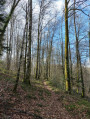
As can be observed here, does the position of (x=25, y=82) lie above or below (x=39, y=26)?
below

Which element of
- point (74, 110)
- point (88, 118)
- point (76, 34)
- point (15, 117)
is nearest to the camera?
point (15, 117)

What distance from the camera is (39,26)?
16.2 meters

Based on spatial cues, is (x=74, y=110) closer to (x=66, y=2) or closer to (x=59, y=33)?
(x=66, y=2)

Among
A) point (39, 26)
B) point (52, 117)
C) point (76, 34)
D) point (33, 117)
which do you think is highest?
point (39, 26)

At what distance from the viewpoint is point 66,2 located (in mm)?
8492

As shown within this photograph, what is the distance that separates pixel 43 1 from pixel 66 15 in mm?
7211

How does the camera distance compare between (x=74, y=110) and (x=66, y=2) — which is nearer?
(x=74, y=110)

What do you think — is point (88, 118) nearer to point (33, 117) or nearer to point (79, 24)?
point (33, 117)

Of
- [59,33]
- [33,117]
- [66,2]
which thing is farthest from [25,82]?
[59,33]

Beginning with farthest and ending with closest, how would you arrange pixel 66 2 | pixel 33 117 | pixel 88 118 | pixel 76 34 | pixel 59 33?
pixel 59 33, pixel 76 34, pixel 66 2, pixel 88 118, pixel 33 117

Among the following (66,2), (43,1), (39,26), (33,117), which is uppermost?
(43,1)

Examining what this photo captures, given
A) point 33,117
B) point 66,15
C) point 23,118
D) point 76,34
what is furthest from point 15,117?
point 76,34

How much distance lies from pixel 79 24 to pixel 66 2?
24.7ft

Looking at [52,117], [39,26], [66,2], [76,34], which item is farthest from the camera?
[39,26]
